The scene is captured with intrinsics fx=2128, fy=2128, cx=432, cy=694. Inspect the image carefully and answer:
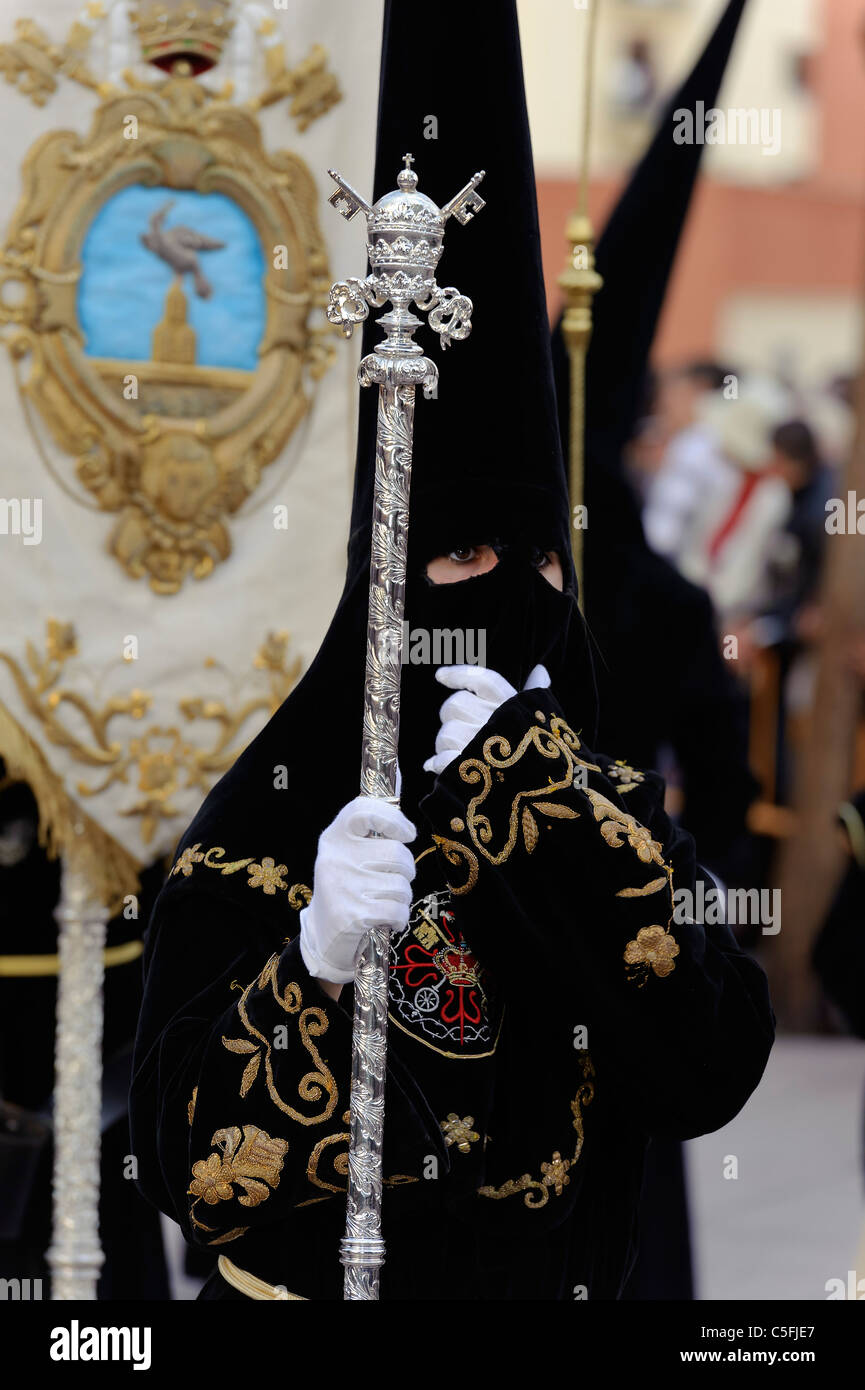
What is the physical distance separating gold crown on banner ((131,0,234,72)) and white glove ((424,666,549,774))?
179cm

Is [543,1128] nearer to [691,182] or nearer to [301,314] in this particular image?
[301,314]

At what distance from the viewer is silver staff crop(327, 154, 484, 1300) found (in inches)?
85.3

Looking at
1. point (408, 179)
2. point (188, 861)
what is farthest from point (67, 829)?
point (408, 179)

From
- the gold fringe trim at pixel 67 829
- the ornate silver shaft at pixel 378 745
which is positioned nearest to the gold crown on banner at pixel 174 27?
the gold fringe trim at pixel 67 829

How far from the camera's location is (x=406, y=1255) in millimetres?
2371

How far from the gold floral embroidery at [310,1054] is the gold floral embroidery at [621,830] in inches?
14.3

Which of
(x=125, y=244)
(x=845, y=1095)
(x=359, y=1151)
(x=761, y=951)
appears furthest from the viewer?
(x=761, y=951)

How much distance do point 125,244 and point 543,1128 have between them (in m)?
1.96

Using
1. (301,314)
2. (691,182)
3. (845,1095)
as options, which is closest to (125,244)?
(301,314)

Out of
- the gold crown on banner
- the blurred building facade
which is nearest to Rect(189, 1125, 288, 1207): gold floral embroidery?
the gold crown on banner

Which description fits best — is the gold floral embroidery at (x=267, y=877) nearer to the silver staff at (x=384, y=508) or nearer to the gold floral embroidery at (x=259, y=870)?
the gold floral embroidery at (x=259, y=870)

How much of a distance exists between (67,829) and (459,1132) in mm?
1666

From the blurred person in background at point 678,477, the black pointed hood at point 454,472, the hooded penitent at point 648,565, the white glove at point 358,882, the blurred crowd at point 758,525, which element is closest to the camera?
the white glove at point 358,882

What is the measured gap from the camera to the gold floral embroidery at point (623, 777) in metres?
2.47
